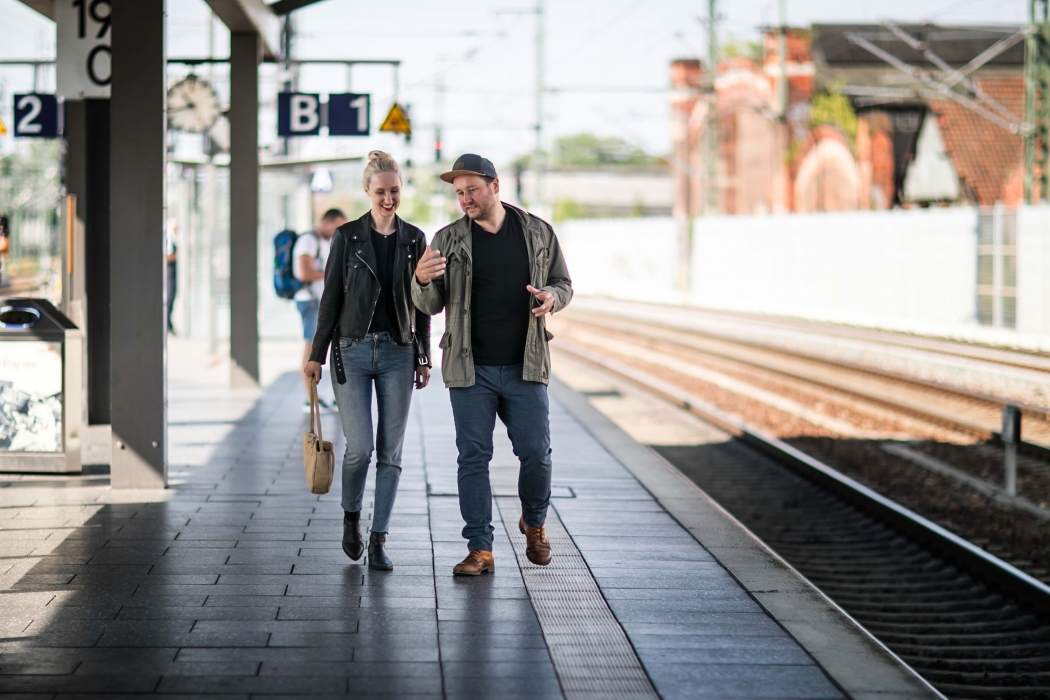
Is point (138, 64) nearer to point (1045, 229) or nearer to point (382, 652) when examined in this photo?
point (382, 652)

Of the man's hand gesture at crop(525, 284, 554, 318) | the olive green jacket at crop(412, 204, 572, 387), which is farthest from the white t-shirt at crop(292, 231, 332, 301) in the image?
the man's hand gesture at crop(525, 284, 554, 318)

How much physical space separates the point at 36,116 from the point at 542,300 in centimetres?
1009

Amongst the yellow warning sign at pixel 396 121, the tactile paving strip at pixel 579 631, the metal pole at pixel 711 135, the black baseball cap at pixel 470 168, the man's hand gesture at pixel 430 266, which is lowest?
the tactile paving strip at pixel 579 631

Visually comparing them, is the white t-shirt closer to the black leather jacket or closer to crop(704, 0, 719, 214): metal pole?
the black leather jacket

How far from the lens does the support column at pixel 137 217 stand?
303 inches

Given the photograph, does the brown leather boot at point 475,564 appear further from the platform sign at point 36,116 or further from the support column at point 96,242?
the platform sign at point 36,116

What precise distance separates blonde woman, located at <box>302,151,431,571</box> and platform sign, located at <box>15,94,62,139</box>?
9.28m

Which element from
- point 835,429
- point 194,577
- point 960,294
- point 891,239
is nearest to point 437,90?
point 891,239

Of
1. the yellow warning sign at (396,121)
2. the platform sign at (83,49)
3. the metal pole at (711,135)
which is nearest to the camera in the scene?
the platform sign at (83,49)

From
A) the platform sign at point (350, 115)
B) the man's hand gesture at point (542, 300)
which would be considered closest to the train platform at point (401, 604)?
the man's hand gesture at point (542, 300)

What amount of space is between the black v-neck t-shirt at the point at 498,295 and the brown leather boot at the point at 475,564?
887 millimetres

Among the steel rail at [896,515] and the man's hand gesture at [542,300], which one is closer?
the man's hand gesture at [542,300]

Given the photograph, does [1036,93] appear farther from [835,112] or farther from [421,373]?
[421,373]

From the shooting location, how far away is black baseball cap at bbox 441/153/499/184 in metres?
5.70
